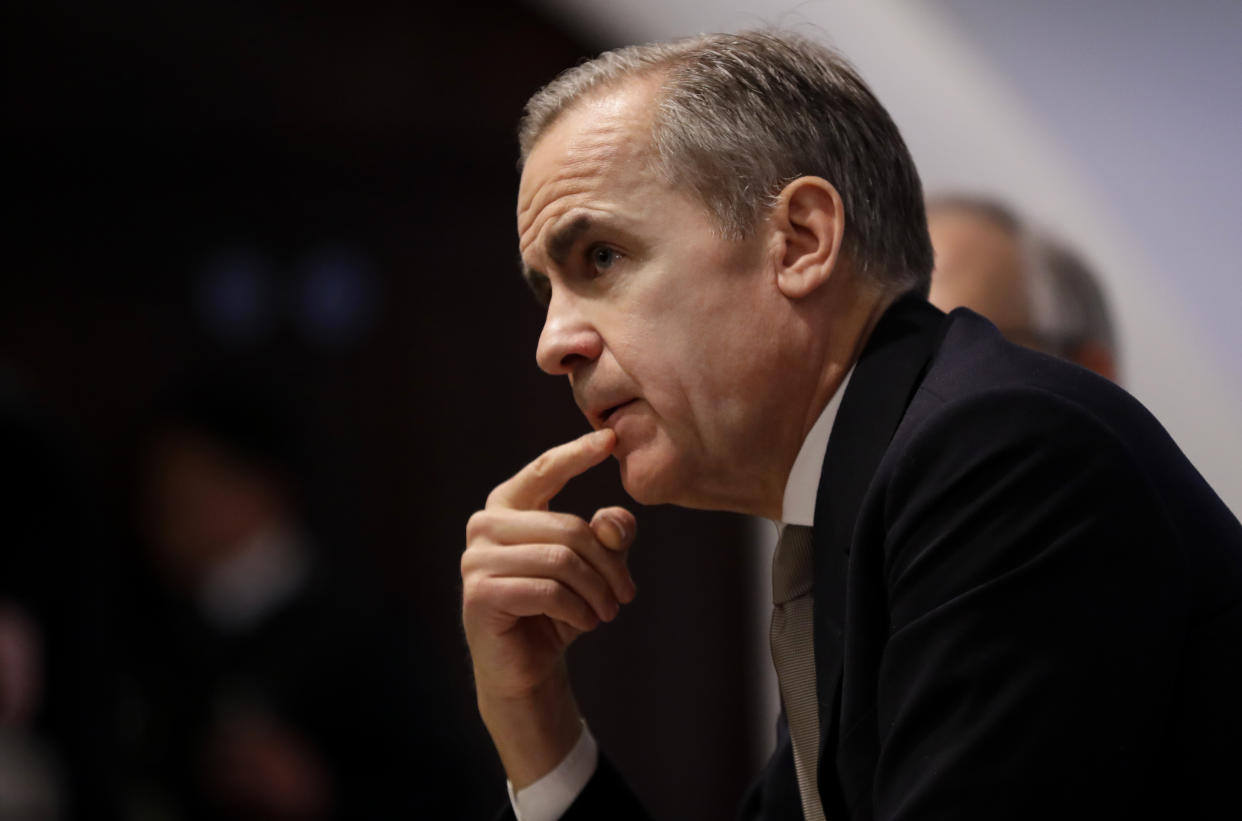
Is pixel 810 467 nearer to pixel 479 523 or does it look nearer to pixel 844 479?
pixel 844 479

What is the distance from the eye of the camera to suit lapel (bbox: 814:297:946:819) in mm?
1165

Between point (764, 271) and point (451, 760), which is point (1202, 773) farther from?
point (451, 760)

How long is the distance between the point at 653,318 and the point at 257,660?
1.98 metres

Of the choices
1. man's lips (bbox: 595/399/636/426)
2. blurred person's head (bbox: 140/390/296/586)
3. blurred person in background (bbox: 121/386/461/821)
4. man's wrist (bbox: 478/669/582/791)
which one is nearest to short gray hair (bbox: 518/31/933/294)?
man's lips (bbox: 595/399/636/426)

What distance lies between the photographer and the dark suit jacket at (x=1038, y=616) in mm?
936

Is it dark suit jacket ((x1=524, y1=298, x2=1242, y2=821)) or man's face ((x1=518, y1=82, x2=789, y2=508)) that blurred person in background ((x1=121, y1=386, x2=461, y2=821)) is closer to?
man's face ((x1=518, y1=82, x2=789, y2=508))

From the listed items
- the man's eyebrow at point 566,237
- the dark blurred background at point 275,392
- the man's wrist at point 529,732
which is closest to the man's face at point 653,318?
the man's eyebrow at point 566,237

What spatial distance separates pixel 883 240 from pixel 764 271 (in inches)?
5.9

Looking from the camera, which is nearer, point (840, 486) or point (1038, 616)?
point (1038, 616)

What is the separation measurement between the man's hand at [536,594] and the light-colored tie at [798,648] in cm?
20

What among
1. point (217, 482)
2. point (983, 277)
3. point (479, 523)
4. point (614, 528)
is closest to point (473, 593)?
point (479, 523)

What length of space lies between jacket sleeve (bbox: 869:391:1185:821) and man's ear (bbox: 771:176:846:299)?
1.07ft

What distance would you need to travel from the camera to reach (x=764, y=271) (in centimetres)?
135

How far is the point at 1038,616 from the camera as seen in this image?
96 centimetres
